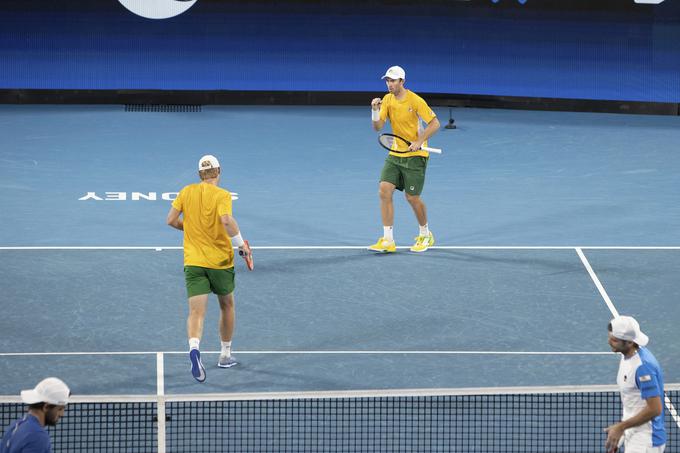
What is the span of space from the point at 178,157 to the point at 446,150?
172 inches

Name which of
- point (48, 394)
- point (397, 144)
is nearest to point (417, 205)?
point (397, 144)

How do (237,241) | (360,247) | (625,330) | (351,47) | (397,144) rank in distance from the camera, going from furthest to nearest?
(351,47)
(360,247)
(397,144)
(237,241)
(625,330)

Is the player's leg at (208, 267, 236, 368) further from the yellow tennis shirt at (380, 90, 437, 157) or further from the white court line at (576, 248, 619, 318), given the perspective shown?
the yellow tennis shirt at (380, 90, 437, 157)

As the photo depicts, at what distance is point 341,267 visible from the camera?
1334 cm

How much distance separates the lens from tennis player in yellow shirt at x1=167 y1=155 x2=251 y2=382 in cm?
981

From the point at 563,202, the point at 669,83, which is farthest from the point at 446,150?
the point at 669,83

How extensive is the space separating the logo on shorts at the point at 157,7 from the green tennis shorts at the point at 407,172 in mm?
10700

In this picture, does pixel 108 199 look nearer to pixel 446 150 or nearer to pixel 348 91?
pixel 446 150

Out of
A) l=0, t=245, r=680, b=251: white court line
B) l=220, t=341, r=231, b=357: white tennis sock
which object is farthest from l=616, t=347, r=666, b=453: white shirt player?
l=0, t=245, r=680, b=251: white court line

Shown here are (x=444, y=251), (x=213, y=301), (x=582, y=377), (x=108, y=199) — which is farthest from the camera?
(x=108, y=199)

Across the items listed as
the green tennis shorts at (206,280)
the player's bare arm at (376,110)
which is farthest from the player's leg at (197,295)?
the player's bare arm at (376,110)

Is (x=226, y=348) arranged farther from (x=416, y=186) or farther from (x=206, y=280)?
(x=416, y=186)

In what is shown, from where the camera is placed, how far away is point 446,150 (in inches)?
789

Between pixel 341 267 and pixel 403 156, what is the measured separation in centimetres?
149
